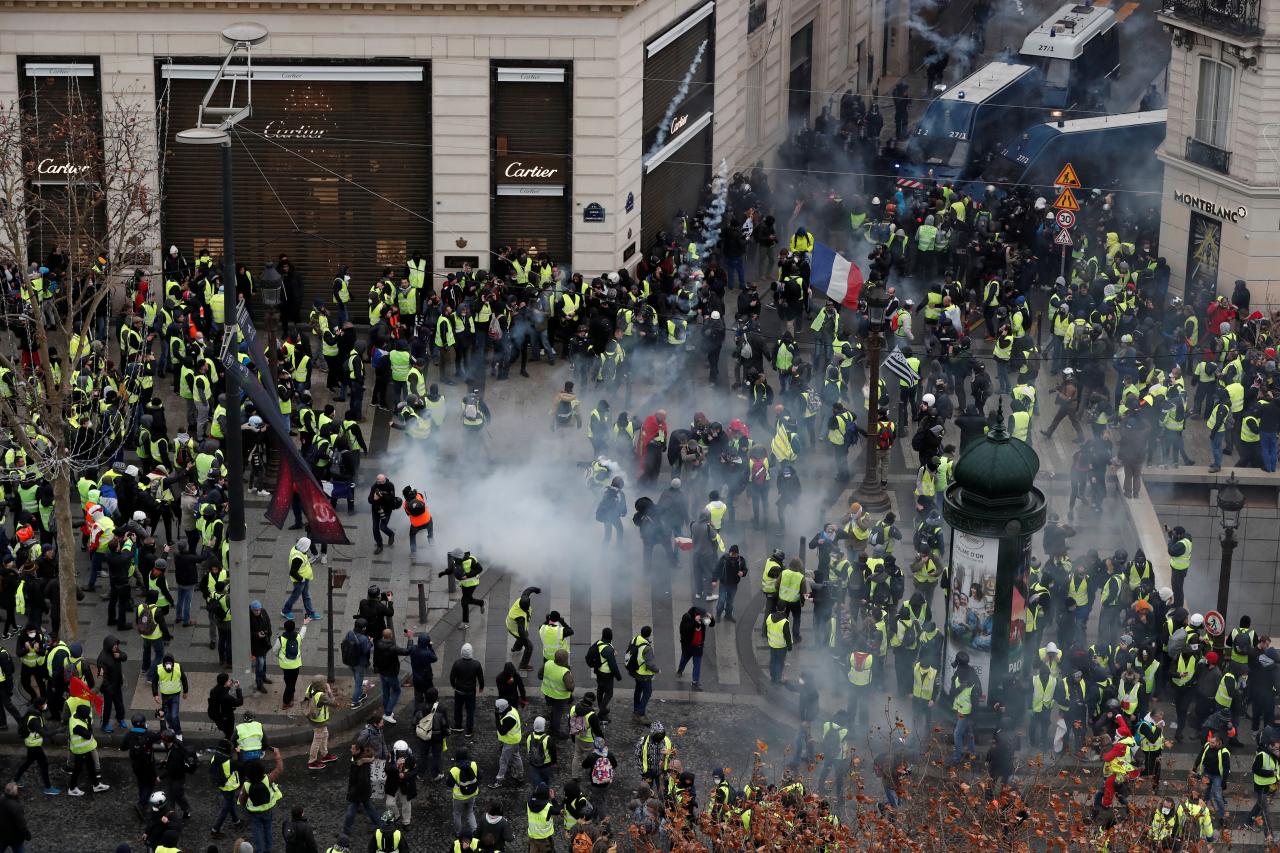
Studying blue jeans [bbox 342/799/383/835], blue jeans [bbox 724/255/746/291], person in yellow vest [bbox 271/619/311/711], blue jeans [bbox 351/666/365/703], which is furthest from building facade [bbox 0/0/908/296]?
blue jeans [bbox 342/799/383/835]

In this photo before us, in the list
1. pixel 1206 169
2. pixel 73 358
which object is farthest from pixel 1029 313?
pixel 73 358

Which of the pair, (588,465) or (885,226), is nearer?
(588,465)

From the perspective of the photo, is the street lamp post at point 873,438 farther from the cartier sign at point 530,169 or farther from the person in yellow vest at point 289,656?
the person in yellow vest at point 289,656

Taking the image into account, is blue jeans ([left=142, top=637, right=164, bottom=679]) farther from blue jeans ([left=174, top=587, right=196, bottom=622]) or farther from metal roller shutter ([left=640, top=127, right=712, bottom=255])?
metal roller shutter ([left=640, top=127, right=712, bottom=255])

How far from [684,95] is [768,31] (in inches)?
234

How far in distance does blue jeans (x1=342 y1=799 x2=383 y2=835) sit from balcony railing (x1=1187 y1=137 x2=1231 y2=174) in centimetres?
2455

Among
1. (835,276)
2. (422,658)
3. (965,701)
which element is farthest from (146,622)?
(835,276)

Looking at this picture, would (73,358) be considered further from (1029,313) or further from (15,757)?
(1029,313)

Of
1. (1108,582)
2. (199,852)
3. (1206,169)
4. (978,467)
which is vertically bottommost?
(199,852)

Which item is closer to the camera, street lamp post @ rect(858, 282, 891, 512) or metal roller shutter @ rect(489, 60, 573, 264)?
street lamp post @ rect(858, 282, 891, 512)

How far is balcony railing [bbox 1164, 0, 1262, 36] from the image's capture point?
47094 millimetres

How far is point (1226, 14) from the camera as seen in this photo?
47.7m

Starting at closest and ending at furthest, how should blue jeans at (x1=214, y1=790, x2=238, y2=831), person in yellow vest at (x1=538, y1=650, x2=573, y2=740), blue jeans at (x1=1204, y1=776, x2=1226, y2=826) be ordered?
blue jeans at (x1=214, y1=790, x2=238, y2=831)
blue jeans at (x1=1204, y1=776, x2=1226, y2=826)
person in yellow vest at (x1=538, y1=650, x2=573, y2=740)

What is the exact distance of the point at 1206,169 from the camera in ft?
160
